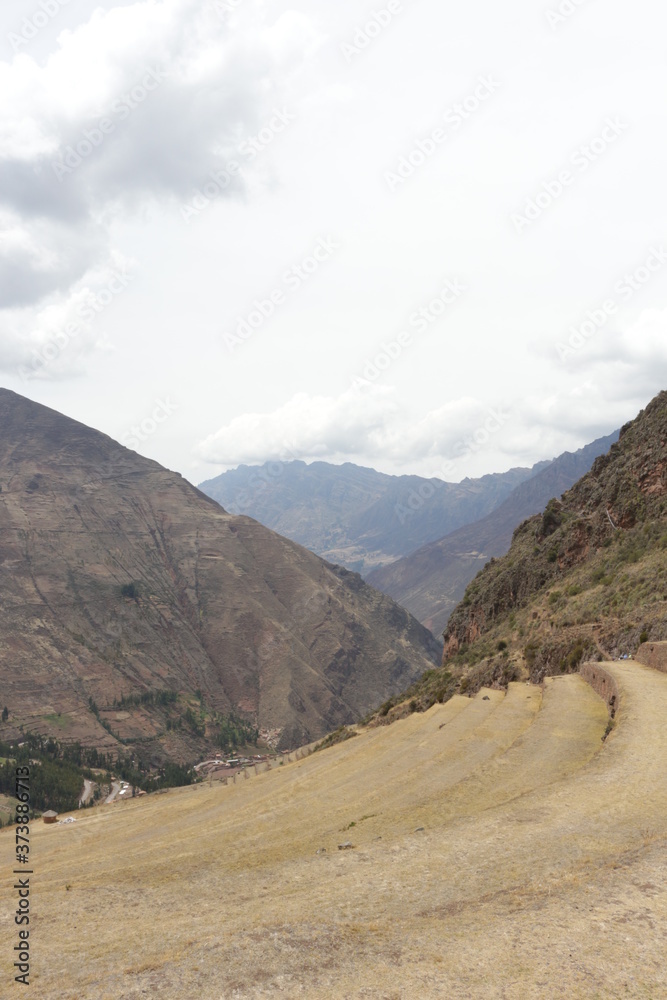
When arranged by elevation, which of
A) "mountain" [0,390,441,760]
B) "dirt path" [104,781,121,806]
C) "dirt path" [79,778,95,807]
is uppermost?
"mountain" [0,390,441,760]

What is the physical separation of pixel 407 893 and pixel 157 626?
165403 mm

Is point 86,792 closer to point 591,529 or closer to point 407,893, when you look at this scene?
point 591,529

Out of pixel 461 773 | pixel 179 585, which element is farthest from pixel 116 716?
pixel 461 773

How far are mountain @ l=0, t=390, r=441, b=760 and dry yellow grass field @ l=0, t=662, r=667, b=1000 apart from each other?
411ft

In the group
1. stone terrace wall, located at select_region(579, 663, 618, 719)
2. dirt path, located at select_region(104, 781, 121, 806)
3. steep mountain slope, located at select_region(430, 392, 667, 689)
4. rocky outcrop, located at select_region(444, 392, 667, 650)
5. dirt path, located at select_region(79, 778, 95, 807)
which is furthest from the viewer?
dirt path, located at select_region(104, 781, 121, 806)

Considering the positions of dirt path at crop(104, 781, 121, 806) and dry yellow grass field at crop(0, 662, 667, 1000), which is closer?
dry yellow grass field at crop(0, 662, 667, 1000)

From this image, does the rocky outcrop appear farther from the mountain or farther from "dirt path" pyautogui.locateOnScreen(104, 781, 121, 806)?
the mountain

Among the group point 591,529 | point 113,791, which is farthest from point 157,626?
point 591,529

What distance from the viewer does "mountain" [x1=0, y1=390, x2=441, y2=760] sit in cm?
12988

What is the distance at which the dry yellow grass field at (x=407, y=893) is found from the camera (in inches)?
215

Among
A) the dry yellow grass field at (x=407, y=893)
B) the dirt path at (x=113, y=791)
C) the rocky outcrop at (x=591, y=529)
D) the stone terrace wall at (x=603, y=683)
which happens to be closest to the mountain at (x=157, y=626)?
the dirt path at (x=113, y=791)

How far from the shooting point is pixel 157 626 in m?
161

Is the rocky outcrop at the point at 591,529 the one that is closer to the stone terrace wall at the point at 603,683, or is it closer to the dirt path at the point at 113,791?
the stone terrace wall at the point at 603,683

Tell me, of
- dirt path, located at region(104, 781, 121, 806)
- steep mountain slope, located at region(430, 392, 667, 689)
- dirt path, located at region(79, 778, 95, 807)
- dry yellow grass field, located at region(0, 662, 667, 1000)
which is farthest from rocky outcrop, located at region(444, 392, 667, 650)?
dirt path, located at region(79, 778, 95, 807)
